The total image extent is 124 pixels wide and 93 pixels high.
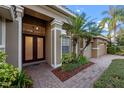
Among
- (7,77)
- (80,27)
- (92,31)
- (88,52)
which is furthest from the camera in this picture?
(88,52)

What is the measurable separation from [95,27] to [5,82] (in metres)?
8.74

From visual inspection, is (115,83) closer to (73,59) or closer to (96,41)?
(73,59)

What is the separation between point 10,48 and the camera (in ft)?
26.5

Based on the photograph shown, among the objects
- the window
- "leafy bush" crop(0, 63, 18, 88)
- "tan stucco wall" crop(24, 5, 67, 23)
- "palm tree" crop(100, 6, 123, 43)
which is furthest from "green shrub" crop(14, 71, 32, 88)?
"palm tree" crop(100, 6, 123, 43)

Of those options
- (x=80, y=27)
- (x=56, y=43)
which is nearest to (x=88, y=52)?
(x=80, y=27)

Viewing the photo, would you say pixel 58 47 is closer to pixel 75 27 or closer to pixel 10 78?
pixel 75 27

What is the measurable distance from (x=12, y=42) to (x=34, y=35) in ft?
17.1

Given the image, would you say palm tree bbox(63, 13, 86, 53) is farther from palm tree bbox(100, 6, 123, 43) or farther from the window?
palm tree bbox(100, 6, 123, 43)

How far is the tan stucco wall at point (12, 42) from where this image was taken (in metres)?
8.03

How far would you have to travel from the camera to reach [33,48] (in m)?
13.2

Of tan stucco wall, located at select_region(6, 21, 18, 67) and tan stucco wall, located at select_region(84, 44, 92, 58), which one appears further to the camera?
tan stucco wall, located at select_region(84, 44, 92, 58)

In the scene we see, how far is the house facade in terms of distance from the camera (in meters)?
8.05

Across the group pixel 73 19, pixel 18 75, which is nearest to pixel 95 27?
pixel 73 19

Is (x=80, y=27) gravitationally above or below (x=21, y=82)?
above
